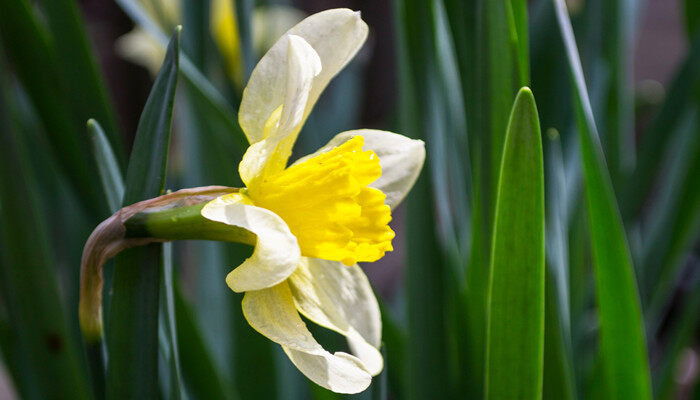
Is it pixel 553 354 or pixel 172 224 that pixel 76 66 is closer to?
pixel 172 224

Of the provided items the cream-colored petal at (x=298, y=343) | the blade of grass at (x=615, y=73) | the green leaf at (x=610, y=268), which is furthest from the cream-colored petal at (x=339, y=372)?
the blade of grass at (x=615, y=73)

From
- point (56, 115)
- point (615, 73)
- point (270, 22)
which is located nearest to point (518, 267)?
point (56, 115)

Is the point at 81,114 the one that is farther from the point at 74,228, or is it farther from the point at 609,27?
the point at 609,27

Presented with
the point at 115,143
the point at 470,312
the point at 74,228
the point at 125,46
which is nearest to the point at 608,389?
the point at 470,312

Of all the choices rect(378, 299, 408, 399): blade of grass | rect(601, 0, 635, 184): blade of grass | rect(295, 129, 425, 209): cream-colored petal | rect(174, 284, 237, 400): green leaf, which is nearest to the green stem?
rect(295, 129, 425, 209): cream-colored petal

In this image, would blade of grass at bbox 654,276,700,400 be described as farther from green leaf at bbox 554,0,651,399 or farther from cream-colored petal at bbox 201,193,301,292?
cream-colored petal at bbox 201,193,301,292
